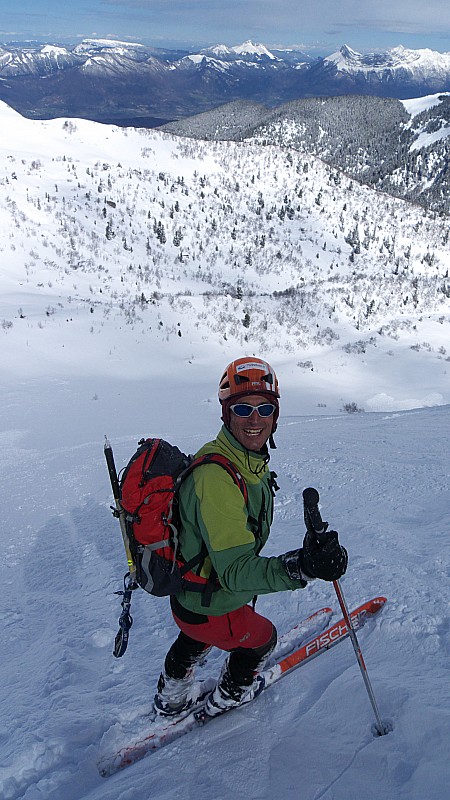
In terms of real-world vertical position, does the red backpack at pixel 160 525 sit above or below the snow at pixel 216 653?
above

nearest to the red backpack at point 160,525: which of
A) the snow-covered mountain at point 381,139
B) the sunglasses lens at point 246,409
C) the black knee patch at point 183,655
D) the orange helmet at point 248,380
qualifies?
the sunglasses lens at point 246,409

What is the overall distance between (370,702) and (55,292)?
77.4 feet

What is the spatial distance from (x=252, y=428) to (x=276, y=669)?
1.81 metres

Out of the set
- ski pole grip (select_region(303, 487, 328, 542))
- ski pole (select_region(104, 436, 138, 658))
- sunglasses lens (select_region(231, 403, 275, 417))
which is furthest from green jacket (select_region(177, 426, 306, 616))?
ski pole (select_region(104, 436, 138, 658))

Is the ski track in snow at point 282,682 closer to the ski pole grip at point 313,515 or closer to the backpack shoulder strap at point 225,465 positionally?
the ski pole grip at point 313,515

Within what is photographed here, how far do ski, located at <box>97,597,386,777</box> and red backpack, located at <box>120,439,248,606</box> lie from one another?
1161mm

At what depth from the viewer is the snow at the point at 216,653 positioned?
8.66ft

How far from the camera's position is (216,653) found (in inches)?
155

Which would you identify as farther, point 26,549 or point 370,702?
point 26,549

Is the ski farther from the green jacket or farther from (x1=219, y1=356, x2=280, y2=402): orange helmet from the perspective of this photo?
(x1=219, y1=356, x2=280, y2=402): orange helmet

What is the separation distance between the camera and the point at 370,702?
2811mm

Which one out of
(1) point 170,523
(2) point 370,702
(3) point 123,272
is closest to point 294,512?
(2) point 370,702

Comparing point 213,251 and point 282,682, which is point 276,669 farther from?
point 213,251

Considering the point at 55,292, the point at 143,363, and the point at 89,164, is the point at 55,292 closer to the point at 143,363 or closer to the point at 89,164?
the point at 143,363
